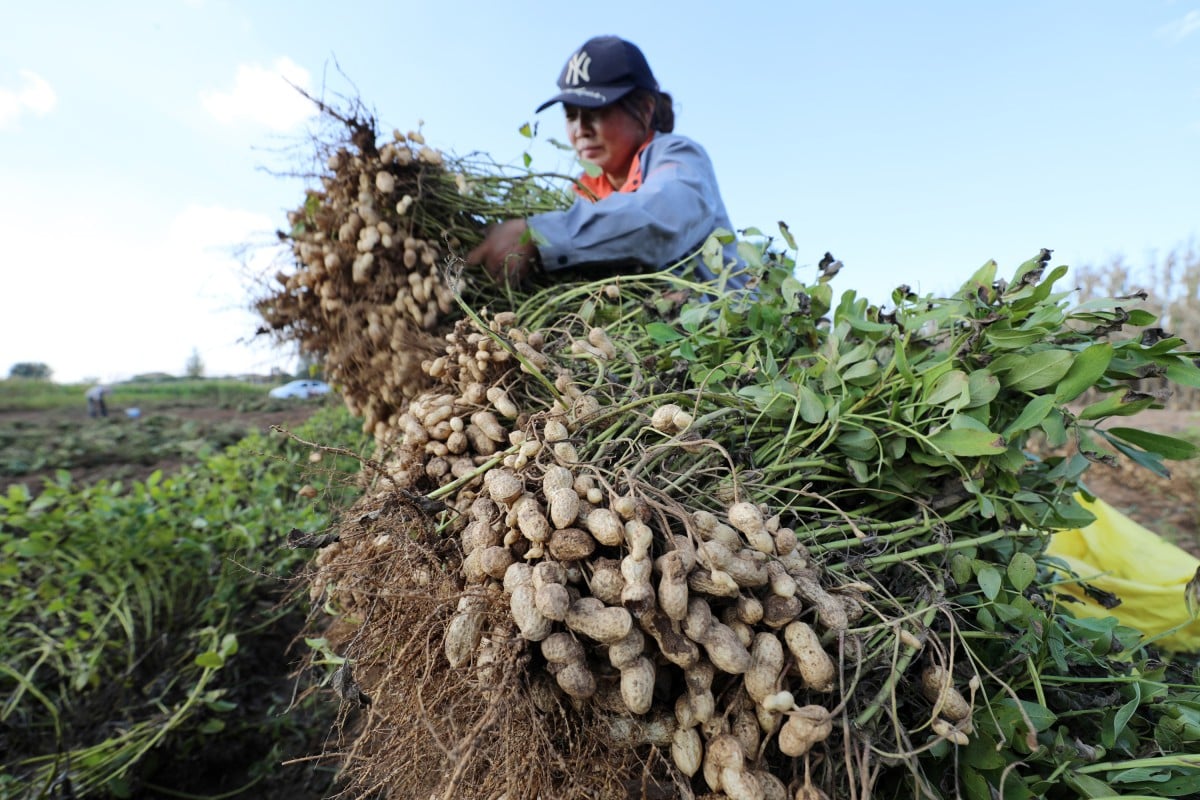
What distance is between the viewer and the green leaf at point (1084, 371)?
90 cm

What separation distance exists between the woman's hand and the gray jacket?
0.12 ft

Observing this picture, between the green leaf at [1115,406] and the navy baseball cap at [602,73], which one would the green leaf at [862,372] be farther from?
the navy baseball cap at [602,73]

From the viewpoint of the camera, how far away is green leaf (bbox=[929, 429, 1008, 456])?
86 cm

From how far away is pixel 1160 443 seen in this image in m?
1.05

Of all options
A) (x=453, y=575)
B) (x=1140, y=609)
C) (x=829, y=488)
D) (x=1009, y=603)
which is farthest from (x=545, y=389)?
(x=1140, y=609)

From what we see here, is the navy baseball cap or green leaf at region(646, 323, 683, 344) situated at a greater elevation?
the navy baseball cap

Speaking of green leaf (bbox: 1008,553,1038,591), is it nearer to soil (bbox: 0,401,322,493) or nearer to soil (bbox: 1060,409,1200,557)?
soil (bbox: 0,401,322,493)

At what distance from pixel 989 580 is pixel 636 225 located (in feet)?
3.54

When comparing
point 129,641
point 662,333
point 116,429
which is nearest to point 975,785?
point 662,333

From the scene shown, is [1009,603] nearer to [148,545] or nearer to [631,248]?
[631,248]

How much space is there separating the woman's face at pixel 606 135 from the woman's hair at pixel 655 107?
2 centimetres

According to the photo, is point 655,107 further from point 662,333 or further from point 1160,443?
point 1160,443

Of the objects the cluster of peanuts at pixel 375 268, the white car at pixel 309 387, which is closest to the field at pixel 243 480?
the white car at pixel 309 387

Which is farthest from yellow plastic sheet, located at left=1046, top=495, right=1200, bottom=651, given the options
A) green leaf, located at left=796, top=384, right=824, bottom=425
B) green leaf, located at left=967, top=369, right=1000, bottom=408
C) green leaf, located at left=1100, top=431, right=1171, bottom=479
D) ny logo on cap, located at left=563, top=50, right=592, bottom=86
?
ny logo on cap, located at left=563, top=50, right=592, bottom=86
